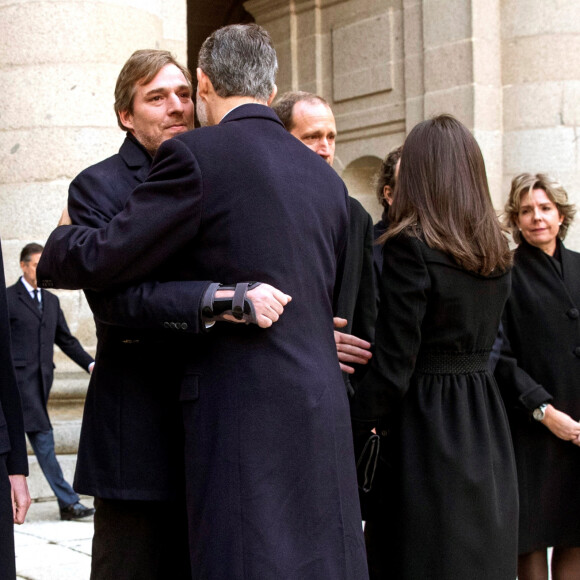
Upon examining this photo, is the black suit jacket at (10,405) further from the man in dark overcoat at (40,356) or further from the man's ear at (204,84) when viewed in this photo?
the man in dark overcoat at (40,356)

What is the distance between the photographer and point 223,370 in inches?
95.3

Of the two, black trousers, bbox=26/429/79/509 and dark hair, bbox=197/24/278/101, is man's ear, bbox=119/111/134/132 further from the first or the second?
black trousers, bbox=26/429/79/509

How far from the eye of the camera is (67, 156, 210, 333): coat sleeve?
239 centimetres

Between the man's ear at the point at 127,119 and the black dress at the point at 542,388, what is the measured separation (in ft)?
6.11

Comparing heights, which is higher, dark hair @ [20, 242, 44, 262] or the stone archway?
the stone archway

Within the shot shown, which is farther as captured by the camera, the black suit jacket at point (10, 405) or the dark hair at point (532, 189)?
the dark hair at point (532, 189)

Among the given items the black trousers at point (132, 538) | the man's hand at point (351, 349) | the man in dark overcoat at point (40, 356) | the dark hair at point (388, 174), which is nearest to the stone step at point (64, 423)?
the man in dark overcoat at point (40, 356)

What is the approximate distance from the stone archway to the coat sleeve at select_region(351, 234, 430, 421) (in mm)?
6638

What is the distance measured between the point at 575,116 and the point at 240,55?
21.2 ft

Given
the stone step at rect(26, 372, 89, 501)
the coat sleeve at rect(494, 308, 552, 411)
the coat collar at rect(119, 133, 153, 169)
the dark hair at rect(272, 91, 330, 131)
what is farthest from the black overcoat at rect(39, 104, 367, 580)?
the stone step at rect(26, 372, 89, 501)

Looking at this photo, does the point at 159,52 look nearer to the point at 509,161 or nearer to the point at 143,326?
the point at 143,326

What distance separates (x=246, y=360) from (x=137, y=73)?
0.97 m

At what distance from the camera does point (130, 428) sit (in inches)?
102

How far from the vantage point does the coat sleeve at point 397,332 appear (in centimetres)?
302
